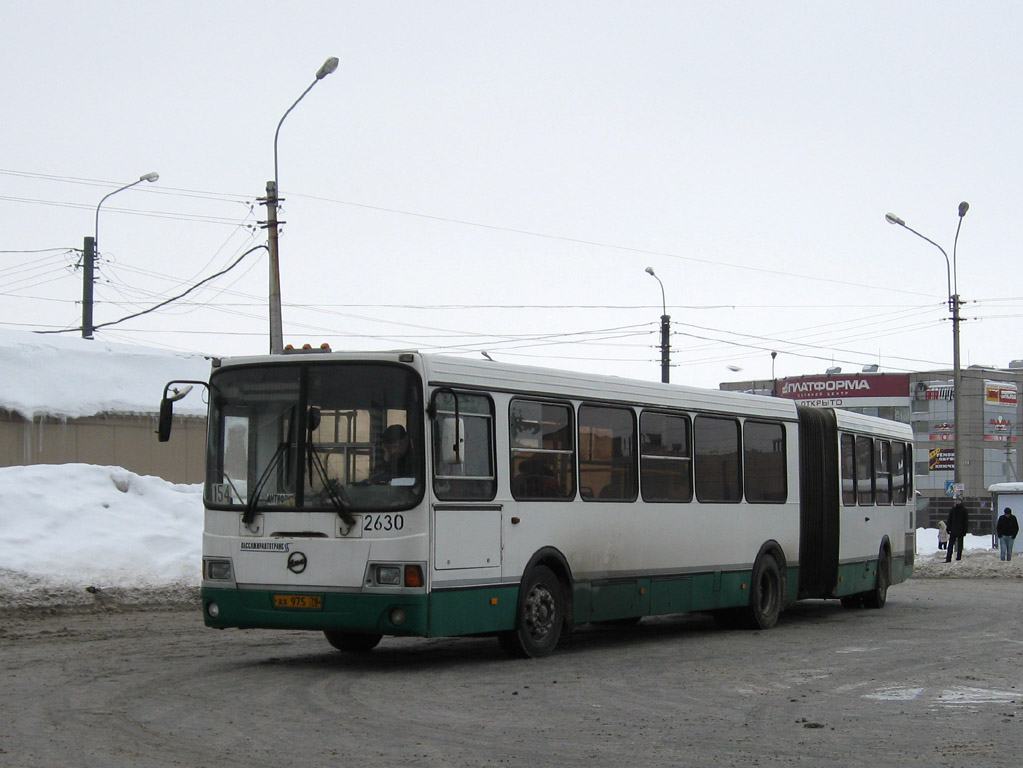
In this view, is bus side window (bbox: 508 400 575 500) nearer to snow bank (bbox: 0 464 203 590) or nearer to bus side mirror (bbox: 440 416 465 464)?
bus side mirror (bbox: 440 416 465 464)

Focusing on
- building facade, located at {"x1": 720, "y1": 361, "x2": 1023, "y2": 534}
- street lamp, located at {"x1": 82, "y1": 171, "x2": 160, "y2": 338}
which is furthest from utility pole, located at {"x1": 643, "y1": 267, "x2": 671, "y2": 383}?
building facade, located at {"x1": 720, "y1": 361, "x2": 1023, "y2": 534}

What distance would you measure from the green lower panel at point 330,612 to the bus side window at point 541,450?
178 cm

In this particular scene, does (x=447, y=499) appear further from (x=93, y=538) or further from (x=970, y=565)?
(x=970, y=565)

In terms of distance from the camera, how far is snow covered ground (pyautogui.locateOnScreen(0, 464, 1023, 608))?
1873 cm

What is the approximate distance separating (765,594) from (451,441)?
22.7ft

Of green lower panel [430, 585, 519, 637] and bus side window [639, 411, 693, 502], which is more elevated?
bus side window [639, 411, 693, 502]

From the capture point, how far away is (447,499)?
40.0 feet

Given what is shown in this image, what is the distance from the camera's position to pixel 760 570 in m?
17.5

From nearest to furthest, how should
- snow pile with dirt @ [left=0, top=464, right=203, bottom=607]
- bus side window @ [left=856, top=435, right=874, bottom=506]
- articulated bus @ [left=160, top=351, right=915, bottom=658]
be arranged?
1. articulated bus @ [left=160, top=351, right=915, bottom=658]
2. snow pile with dirt @ [left=0, top=464, right=203, bottom=607]
3. bus side window @ [left=856, top=435, right=874, bottom=506]

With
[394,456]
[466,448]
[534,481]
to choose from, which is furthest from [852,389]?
[394,456]

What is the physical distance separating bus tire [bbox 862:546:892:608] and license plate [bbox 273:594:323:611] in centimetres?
1168

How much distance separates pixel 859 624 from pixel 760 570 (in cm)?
193

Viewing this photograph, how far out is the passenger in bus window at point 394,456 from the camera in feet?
39.3

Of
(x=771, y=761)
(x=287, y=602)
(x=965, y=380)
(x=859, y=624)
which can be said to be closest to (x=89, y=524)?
(x=287, y=602)
